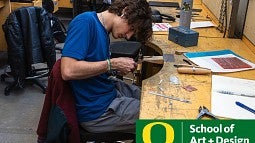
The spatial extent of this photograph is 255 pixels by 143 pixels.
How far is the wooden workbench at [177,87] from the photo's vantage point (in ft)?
3.92

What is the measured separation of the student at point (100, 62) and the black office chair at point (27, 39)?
1.42 metres

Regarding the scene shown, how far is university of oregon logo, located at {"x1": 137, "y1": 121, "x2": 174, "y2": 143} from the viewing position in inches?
38.1

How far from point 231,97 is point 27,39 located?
1.98 meters

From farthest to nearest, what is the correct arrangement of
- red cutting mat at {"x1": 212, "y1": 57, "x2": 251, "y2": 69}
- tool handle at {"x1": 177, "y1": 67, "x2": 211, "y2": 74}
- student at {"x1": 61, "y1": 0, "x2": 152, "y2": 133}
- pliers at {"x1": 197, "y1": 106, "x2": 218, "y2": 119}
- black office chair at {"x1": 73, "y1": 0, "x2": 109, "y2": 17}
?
black office chair at {"x1": 73, "y1": 0, "x2": 109, "y2": 17}
red cutting mat at {"x1": 212, "y1": 57, "x2": 251, "y2": 69}
tool handle at {"x1": 177, "y1": 67, "x2": 211, "y2": 74}
student at {"x1": 61, "y1": 0, "x2": 152, "y2": 133}
pliers at {"x1": 197, "y1": 106, "x2": 218, "y2": 119}

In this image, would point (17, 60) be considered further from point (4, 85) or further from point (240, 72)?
point (240, 72)

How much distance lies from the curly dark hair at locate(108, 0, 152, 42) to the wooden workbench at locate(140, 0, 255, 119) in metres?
0.22

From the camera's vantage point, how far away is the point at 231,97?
52.1 inches

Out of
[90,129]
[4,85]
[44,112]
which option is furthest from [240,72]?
[4,85]

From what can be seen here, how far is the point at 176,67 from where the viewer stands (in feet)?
5.31

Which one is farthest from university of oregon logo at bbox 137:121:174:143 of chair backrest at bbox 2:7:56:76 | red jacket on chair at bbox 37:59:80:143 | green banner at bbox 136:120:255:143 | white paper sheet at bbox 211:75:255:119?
chair backrest at bbox 2:7:56:76

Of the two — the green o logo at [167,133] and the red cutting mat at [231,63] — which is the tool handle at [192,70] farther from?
the green o logo at [167,133]

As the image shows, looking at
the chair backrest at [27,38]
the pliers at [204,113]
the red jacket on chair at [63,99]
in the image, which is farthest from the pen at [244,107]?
the chair backrest at [27,38]

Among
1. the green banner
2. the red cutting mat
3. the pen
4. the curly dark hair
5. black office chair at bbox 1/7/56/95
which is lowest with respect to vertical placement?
black office chair at bbox 1/7/56/95

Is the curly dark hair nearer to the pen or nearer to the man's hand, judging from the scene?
the man's hand
